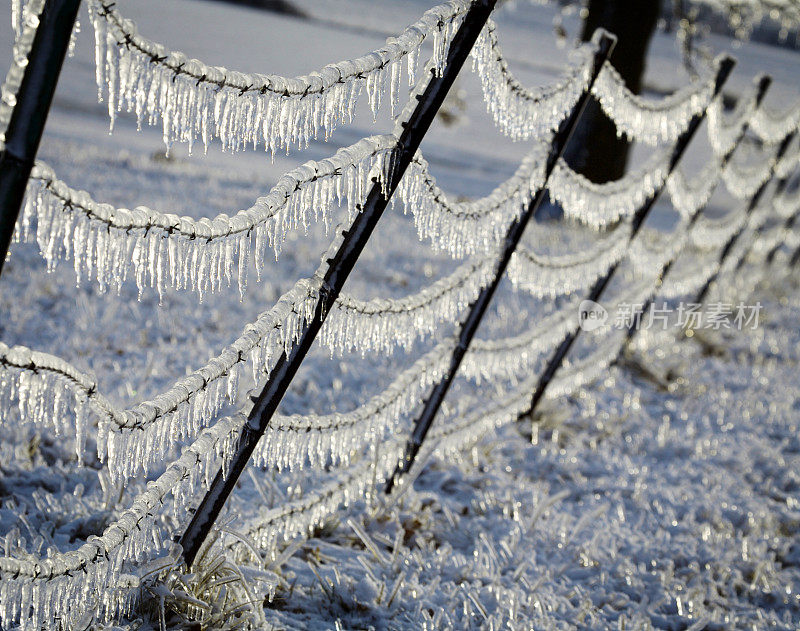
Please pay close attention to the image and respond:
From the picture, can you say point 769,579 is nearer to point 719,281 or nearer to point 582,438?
point 582,438

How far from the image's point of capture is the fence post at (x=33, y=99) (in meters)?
1.08

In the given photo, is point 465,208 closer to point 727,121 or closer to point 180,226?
point 180,226

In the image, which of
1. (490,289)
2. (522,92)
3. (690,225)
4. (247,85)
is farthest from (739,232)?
(247,85)

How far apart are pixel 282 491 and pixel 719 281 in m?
6.20

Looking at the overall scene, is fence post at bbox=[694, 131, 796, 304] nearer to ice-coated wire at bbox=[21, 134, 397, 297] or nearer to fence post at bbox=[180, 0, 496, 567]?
fence post at bbox=[180, 0, 496, 567]

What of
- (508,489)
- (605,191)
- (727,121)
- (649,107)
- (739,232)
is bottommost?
(508,489)

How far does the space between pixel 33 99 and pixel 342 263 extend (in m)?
0.84

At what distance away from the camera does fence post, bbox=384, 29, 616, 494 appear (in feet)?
8.20

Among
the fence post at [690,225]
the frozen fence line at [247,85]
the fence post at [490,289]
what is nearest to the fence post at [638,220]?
the fence post at [690,225]

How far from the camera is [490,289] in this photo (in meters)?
2.60

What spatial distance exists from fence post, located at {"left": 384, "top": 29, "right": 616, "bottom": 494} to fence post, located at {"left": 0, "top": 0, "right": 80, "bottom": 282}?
5.82ft

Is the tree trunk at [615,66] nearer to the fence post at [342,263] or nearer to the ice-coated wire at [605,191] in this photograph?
the ice-coated wire at [605,191]

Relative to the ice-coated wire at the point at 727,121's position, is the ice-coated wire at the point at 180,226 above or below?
below

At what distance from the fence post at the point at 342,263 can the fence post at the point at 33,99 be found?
0.80 meters
